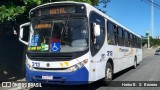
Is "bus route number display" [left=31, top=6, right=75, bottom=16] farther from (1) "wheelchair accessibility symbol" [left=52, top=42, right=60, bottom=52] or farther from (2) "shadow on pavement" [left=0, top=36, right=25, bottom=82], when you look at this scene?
(2) "shadow on pavement" [left=0, top=36, right=25, bottom=82]

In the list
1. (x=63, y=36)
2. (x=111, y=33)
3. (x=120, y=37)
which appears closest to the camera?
(x=63, y=36)

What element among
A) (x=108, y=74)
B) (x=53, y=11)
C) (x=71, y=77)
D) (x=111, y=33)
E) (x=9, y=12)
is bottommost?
(x=108, y=74)

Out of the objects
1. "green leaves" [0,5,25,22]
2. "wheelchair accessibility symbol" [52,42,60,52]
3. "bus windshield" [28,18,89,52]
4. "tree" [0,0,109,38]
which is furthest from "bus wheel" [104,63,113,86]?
"green leaves" [0,5,25,22]

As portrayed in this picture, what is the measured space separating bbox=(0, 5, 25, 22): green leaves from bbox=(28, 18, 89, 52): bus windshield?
7.15 ft

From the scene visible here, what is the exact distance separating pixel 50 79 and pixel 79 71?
0.97 m

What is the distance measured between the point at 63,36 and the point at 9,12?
317 centimetres

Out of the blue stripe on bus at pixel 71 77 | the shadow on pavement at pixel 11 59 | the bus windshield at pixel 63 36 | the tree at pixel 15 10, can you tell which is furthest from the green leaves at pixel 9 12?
the blue stripe on bus at pixel 71 77

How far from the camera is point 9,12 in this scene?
37.2 ft

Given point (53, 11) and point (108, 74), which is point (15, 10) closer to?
point (53, 11)

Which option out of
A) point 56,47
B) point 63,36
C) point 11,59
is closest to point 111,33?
point 63,36

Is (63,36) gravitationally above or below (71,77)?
above

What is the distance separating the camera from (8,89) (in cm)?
1044

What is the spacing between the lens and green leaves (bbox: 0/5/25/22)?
36.5 ft

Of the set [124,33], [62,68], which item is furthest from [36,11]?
[124,33]
